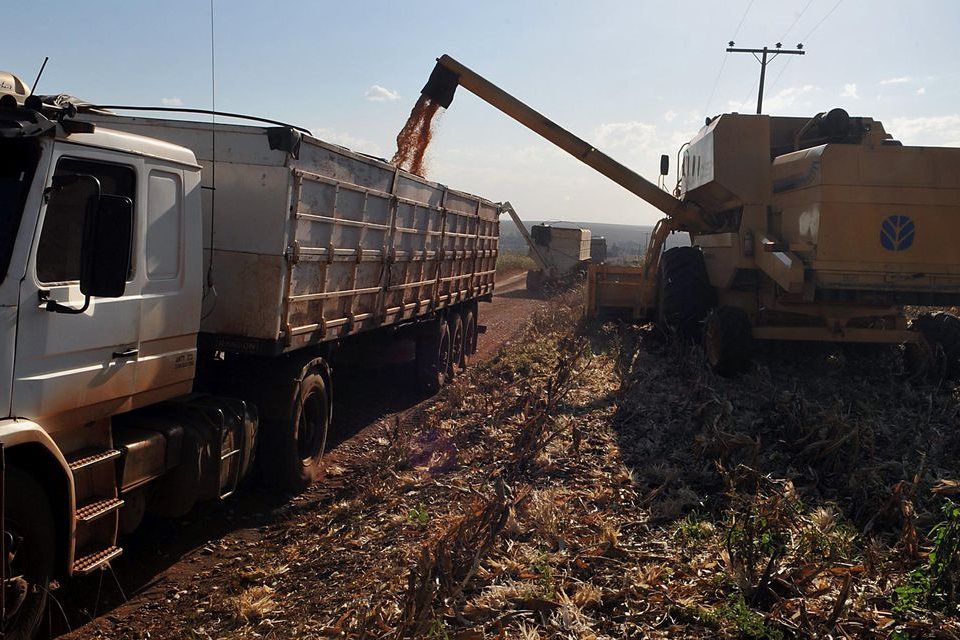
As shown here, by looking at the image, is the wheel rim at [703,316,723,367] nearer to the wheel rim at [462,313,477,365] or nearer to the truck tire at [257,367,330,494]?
the wheel rim at [462,313,477,365]

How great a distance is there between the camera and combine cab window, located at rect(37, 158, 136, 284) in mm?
3877

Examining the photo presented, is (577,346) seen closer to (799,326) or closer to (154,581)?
(799,326)

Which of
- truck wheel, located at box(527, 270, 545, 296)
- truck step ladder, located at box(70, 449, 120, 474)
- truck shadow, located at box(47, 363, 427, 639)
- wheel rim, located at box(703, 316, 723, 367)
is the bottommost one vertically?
truck shadow, located at box(47, 363, 427, 639)

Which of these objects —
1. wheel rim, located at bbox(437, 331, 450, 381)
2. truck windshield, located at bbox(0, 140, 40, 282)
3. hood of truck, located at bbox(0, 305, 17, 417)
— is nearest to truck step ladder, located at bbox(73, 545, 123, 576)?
hood of truck, located at bbox(0, 305, 17, 417)

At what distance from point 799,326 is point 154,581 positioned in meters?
7.95

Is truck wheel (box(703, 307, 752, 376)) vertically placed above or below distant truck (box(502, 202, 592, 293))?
below

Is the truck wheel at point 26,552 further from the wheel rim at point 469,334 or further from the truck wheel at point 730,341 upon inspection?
the wheel rim at point 469,334

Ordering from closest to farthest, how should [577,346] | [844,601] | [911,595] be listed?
[844,601]
[911,595]
[577,346]

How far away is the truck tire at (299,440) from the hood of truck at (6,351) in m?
2.60

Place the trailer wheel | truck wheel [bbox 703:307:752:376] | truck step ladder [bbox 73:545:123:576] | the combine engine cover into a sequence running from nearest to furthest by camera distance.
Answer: truck step ladder [bbox 73:545:123:576] < the combine engine cover < truck wheel [bbox 703:307:752:376] < the trailer wheel

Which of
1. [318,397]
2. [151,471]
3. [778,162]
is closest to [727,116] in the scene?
[778,162]

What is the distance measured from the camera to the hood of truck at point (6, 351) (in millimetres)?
3586

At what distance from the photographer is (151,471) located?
185 inches

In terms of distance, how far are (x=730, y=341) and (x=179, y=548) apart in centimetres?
661
